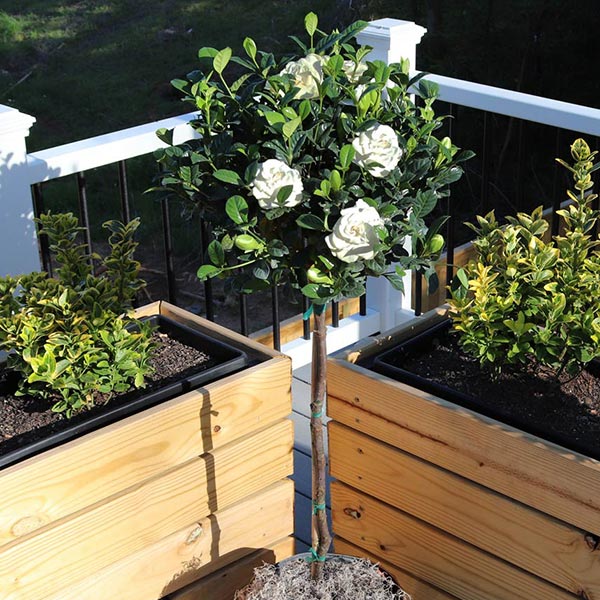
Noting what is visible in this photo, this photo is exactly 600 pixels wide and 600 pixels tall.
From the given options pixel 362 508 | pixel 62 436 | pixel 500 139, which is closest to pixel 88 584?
pixel 62 436

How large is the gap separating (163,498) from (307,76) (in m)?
0.91

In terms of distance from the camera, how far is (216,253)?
170cm

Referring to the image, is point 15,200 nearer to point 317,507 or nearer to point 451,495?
point 317,507

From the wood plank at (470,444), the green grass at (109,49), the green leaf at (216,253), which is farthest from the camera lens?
the green grass at (109,49)

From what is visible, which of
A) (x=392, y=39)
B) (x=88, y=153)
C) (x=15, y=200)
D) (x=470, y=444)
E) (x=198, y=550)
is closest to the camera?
(x=470, y=444)

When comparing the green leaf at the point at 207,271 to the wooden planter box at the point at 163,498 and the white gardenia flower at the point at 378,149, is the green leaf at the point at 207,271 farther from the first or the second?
the wooden planter box at the point at 163,498

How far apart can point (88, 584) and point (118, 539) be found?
0.34 ft

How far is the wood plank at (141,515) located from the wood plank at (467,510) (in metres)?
0.16

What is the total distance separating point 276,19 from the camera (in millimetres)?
9805

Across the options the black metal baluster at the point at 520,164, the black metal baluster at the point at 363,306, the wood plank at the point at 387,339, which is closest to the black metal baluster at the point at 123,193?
the wood plank at the point at 387,339

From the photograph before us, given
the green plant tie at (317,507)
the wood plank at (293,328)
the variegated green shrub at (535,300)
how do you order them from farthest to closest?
the wood plank at (293,328), the green plant tie at (317,507), the variegated green shrub at (535,300)

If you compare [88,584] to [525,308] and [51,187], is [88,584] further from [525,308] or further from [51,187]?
[51,187]

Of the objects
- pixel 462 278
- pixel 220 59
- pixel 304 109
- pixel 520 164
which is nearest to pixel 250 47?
pixel 220 59

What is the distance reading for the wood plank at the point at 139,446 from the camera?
6.04ft
